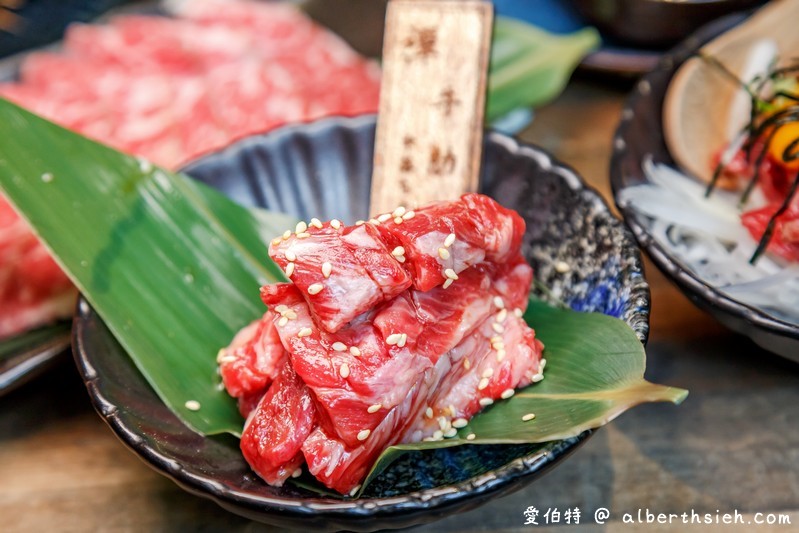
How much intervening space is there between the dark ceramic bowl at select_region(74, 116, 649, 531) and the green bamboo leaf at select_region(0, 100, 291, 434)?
0.27ft

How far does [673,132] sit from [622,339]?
49.7 inches

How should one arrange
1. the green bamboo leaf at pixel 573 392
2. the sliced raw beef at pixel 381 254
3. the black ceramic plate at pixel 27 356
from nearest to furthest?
1. the green bamboo leaf at pixel 573 392
2. the sliced raw beef at pixel 381 254
3. the black ceramic plate at pixel 27 356

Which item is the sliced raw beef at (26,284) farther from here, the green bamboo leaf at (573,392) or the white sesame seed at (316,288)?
the green bamboo leaf at (573,392)

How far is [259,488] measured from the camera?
159 cm

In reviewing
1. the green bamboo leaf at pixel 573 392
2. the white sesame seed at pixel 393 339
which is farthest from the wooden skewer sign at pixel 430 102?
the white sesame seed at pixel 393 339

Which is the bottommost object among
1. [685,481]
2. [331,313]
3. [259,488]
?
[685,481]

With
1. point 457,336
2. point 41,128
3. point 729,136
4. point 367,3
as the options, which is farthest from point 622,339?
point 367,3

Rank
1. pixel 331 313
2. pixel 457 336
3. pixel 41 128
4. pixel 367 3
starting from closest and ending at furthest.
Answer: pixel 331 313, pixel 457 336, pixel 41 128, pixel 367 3

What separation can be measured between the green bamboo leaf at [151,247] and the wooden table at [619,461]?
0.40 meters

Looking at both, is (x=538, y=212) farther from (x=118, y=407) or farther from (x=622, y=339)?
(x=118, y=407)

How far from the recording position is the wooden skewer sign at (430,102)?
2.27 meters

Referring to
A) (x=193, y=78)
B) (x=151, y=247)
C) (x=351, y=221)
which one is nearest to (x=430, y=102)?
(x=351, y=221)

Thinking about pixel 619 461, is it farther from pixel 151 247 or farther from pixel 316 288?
pixel 151 247

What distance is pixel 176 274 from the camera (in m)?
2.09
